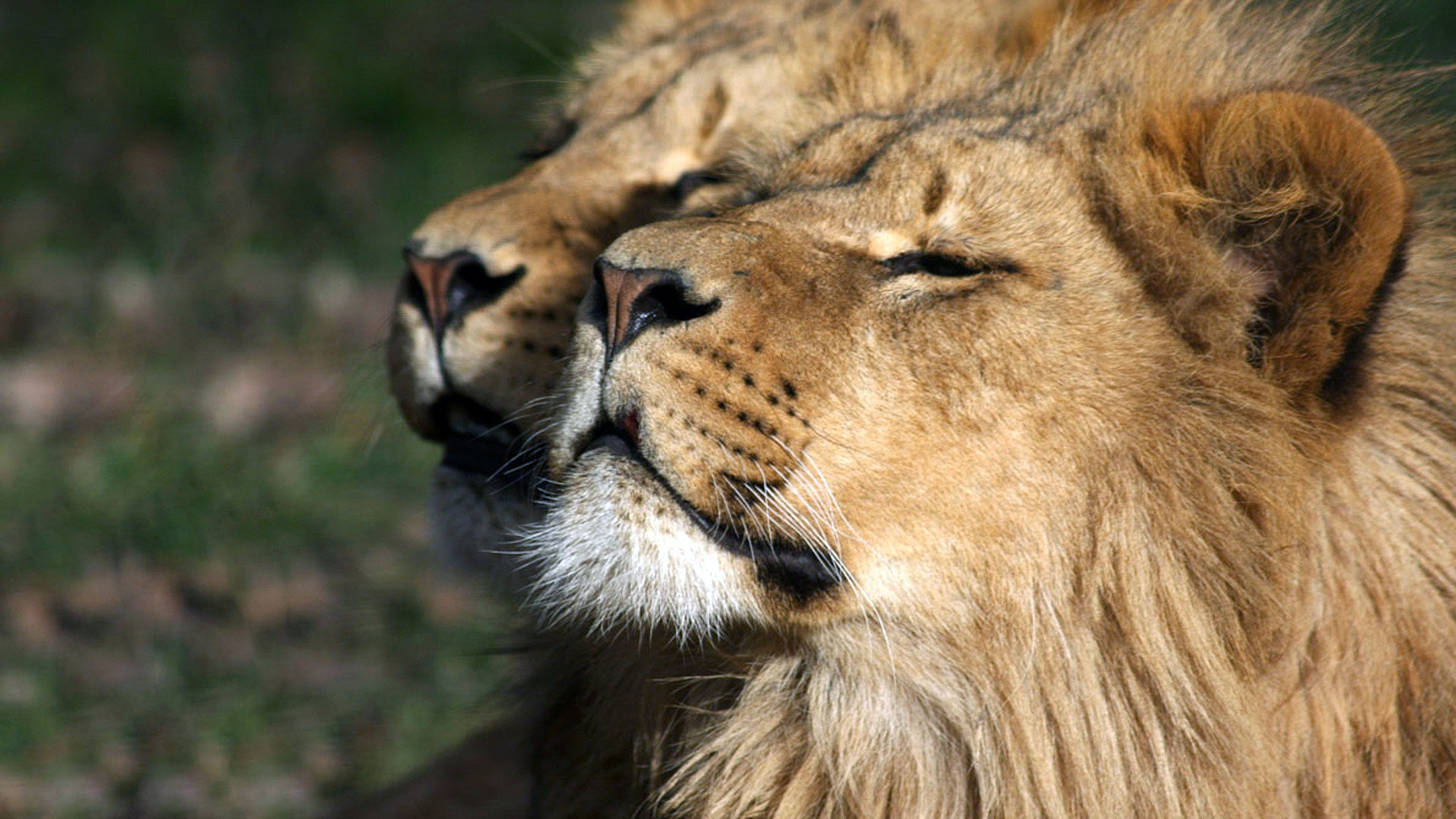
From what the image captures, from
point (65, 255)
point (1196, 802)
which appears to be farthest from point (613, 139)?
point (65, 255)

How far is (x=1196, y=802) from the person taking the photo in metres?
2.14

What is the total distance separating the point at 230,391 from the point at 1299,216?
15.2 feet

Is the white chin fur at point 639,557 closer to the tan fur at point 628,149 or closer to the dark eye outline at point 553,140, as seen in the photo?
the tan fur at point 628,149

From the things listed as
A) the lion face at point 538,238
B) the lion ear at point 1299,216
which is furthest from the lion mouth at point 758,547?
the lion ear at point 1299,216

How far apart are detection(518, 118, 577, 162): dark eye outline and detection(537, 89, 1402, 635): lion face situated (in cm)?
126

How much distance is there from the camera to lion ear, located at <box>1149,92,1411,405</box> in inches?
78.0

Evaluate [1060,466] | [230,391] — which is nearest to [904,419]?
[1060,466]

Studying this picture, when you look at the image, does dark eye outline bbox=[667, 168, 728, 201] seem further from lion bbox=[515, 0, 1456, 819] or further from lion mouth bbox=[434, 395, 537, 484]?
lion bbox=[515, 0, 1456, 819]

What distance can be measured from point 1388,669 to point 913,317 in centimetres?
79

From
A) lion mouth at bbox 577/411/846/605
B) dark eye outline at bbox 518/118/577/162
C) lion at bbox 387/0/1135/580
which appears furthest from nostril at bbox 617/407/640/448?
dark eye outline at bbox 518/118/577/162

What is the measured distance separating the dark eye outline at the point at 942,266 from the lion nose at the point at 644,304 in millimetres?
298

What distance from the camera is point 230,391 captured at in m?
5.93

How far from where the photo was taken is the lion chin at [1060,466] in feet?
6.70

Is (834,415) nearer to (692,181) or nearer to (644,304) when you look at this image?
(644,304)
